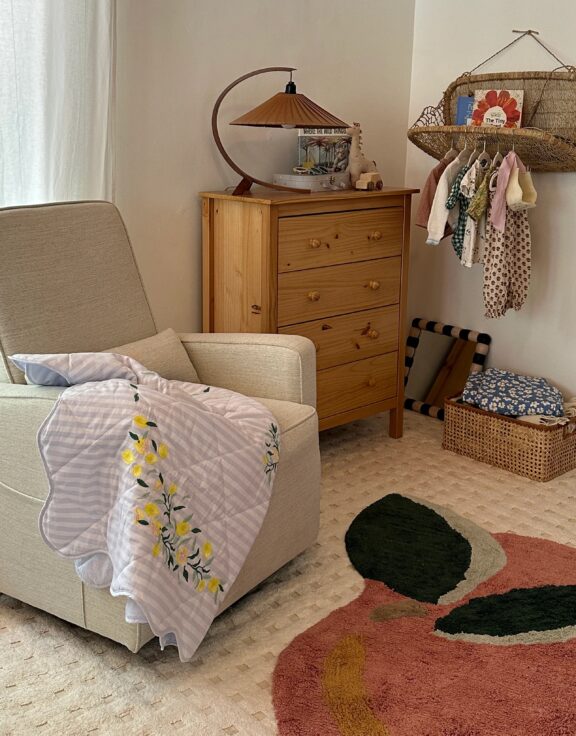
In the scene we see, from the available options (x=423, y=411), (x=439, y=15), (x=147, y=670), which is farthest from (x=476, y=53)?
(x=147, y=670)

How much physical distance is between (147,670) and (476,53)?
2650 mm

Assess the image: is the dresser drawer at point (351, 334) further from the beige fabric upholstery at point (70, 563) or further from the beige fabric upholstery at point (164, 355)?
the beige fabric upholstery at point (70, 563)

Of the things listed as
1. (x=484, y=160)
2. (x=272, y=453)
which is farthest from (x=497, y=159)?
(x=272, y=453)

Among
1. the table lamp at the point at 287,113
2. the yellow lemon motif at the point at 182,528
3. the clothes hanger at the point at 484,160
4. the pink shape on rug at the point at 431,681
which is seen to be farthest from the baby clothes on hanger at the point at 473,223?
the yellow lemon motif at the point at 182,528

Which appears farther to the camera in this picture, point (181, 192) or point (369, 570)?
point (181, 192)

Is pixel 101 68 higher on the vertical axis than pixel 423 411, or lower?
higher

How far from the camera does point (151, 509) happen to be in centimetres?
188

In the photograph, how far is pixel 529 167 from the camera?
3.30 meters

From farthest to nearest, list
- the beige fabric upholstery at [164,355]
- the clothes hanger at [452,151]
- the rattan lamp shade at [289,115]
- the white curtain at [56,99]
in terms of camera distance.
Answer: the clothes hanger at [452,151] < the rattan lamp shade at [289,115] < the white curtain at [56,99] < the beige fabric upholstery at [164,355]

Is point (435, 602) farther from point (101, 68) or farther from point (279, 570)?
point (101, 68)

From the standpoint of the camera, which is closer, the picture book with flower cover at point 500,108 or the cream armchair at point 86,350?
the cream armchair at point 86,350

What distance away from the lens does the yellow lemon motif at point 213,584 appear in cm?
202

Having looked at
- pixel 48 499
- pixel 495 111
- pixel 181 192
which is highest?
pixel 495 111

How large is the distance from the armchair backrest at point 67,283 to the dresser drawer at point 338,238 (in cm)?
59
